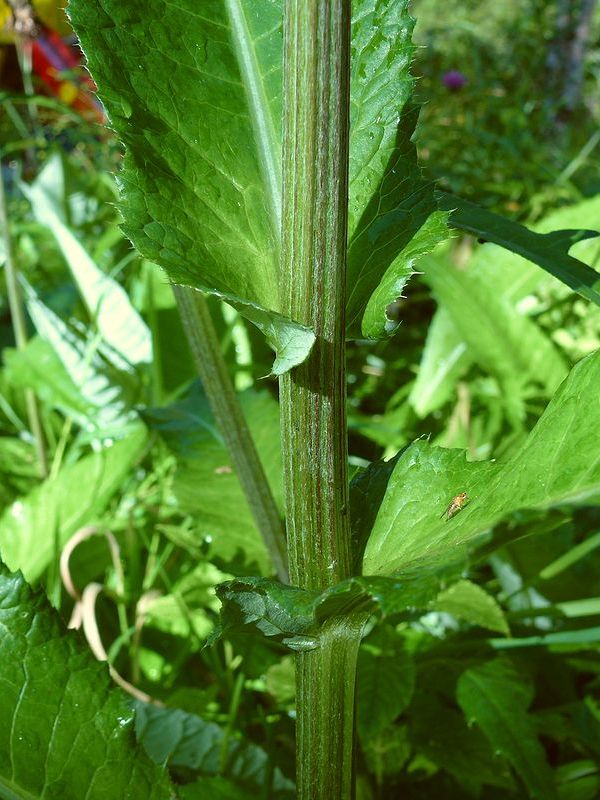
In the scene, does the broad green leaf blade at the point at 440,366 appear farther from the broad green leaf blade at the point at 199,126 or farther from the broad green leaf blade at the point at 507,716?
the broad green leaf blade at the point at 199,126

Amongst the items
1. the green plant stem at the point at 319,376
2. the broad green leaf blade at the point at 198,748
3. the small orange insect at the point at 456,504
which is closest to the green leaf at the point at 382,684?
the broad green leaf blade at the point at 198,748

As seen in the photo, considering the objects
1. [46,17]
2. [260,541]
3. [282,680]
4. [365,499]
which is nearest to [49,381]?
[260,541]

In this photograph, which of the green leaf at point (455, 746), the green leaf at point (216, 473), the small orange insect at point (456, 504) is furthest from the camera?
the green leaf at point (216, 473)

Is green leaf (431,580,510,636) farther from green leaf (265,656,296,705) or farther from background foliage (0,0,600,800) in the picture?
green leaf (265,656,296,705)

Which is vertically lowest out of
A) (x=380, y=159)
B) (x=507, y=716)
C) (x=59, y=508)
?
(x=507, y=716)

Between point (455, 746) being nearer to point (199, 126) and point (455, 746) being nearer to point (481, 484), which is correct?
point (481, 484)

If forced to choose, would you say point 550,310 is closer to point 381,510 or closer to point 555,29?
point 381,510

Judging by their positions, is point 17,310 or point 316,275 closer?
point 316,275
